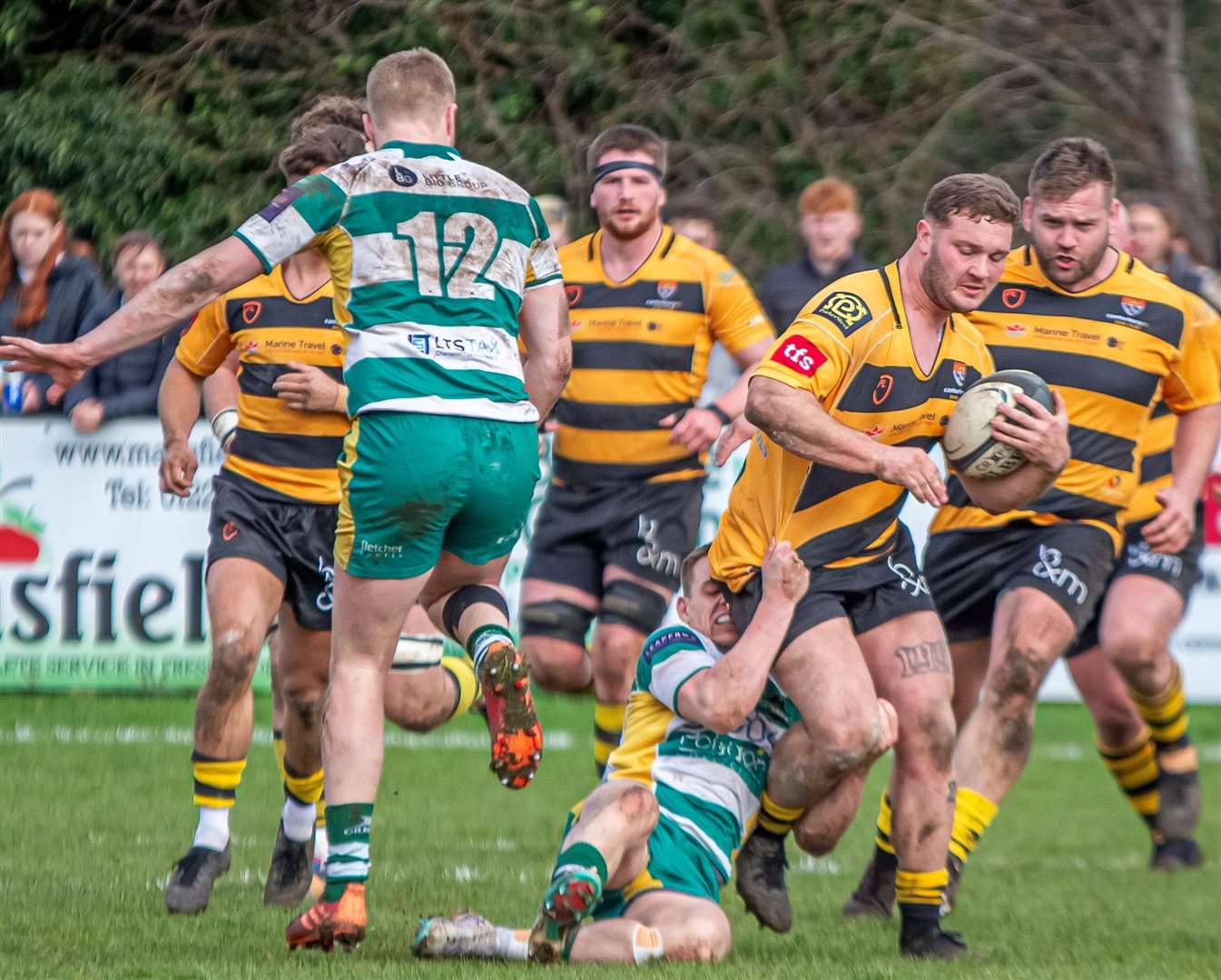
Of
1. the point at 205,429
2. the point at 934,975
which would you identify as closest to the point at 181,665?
the point at 205,429

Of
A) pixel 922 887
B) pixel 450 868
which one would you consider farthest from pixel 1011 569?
pixel 450 868

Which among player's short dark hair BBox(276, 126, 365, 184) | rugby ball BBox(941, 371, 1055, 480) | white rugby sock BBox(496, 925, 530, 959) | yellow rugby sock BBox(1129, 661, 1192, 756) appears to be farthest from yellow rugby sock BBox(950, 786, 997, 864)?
player's short dark hair BBox(276, 126, 365, 184)

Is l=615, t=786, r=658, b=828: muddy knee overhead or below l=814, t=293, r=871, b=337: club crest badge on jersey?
below

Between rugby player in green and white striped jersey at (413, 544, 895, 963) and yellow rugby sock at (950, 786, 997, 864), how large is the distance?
65cm

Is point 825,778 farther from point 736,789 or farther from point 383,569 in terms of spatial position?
point 383,569

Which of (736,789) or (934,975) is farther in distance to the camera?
(736,789)

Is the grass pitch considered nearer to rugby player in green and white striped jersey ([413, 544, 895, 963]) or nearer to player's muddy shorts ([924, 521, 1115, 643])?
rugby player in green and white striped jersey ([413, 544, 895, 963])

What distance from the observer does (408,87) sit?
5.69 m

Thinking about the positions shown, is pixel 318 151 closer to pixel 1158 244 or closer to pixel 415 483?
pixel 415 483

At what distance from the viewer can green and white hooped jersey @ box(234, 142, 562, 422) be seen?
550 centimetres

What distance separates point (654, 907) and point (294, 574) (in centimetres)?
208

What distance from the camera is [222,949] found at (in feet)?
18.9

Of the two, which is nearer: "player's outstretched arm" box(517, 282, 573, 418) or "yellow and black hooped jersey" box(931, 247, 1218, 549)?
"player's outstretched arm" box(517, 282, 573, 418)

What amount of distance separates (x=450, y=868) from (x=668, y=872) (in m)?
2.07
